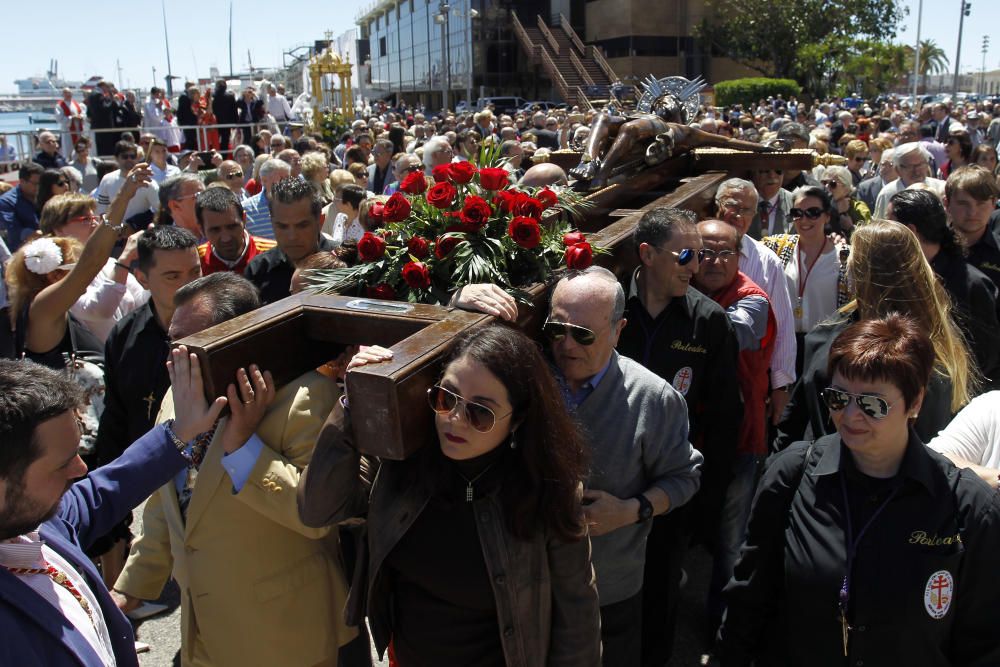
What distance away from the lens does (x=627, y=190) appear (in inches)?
167

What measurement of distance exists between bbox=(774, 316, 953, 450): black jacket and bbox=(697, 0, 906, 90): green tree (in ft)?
141

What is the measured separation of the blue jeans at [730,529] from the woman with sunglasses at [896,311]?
0.49m

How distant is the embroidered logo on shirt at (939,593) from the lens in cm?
196

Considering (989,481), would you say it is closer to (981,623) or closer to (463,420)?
(981,623)

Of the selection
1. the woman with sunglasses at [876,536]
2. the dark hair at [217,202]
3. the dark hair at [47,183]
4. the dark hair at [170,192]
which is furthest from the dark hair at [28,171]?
the woman with sunglasses at [876,536]

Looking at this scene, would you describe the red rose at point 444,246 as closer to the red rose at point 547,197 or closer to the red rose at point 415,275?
the red rose at point 415,275

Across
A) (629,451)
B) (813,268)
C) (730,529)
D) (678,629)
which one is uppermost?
(813,268)

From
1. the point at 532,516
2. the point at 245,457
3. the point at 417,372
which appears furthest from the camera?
the point at 245,457

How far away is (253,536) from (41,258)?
203 cm

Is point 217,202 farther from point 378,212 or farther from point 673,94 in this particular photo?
point 673,94

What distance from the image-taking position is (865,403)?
80.7 inches

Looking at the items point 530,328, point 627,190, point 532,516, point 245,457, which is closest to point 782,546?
point 532,516

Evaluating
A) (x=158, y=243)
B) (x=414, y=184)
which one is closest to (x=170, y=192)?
(x=158, y=243)

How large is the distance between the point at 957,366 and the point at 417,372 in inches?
78.0
